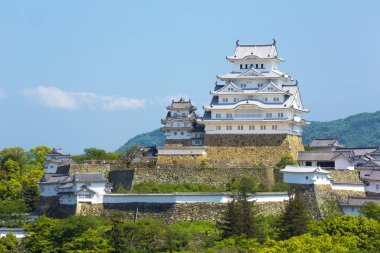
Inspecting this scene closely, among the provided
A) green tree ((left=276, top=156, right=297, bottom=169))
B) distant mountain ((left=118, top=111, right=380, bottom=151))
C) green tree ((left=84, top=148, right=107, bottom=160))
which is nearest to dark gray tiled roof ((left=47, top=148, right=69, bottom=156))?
green tree ((left=84, top=148, right=107, bottom=160))

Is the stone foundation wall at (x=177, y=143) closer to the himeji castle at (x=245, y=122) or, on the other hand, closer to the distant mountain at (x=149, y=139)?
the himeji castle at (x=245, y=122)

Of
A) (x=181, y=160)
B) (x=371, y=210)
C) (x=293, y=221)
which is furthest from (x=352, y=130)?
(x=293, y=221)

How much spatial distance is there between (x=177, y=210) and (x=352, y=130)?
92.0 meters

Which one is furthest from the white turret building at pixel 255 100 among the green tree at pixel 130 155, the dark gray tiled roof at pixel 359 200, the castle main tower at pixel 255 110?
the dark gray tiled roof at pixel 359 200

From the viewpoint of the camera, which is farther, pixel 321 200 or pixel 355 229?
pixel 321 200

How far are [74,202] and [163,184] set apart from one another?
17.4 feet

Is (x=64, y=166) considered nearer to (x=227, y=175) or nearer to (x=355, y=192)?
(x=227, y=175)

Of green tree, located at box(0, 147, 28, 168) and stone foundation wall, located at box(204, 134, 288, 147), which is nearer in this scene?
stone foundation wall, located at box(204, 134, 288, 147)

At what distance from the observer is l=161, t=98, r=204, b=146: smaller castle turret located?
5344 cm

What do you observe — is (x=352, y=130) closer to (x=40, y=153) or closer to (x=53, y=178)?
(x=40, y=153)

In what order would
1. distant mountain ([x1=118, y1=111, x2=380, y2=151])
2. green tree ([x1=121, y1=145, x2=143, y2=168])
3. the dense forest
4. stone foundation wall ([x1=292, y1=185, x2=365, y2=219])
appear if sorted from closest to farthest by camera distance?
the dense forest → stone foundation wall ([x1=292, y1=185, x2=365, y2=219]) → green tree ([x1=121, y1=145, x2=143, y2=168]) → distant mountain ([x1=118, y1=111, x2=380, y2=151])

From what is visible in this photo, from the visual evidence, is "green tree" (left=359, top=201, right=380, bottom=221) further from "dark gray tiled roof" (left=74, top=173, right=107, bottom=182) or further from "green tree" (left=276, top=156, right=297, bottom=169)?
"dark gray tiled roof" (left=74, top=173, right=107, bottom=182)

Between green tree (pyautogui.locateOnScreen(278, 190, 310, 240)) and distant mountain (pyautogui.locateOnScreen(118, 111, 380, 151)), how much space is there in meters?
81.8

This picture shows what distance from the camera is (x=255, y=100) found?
2030 inches
